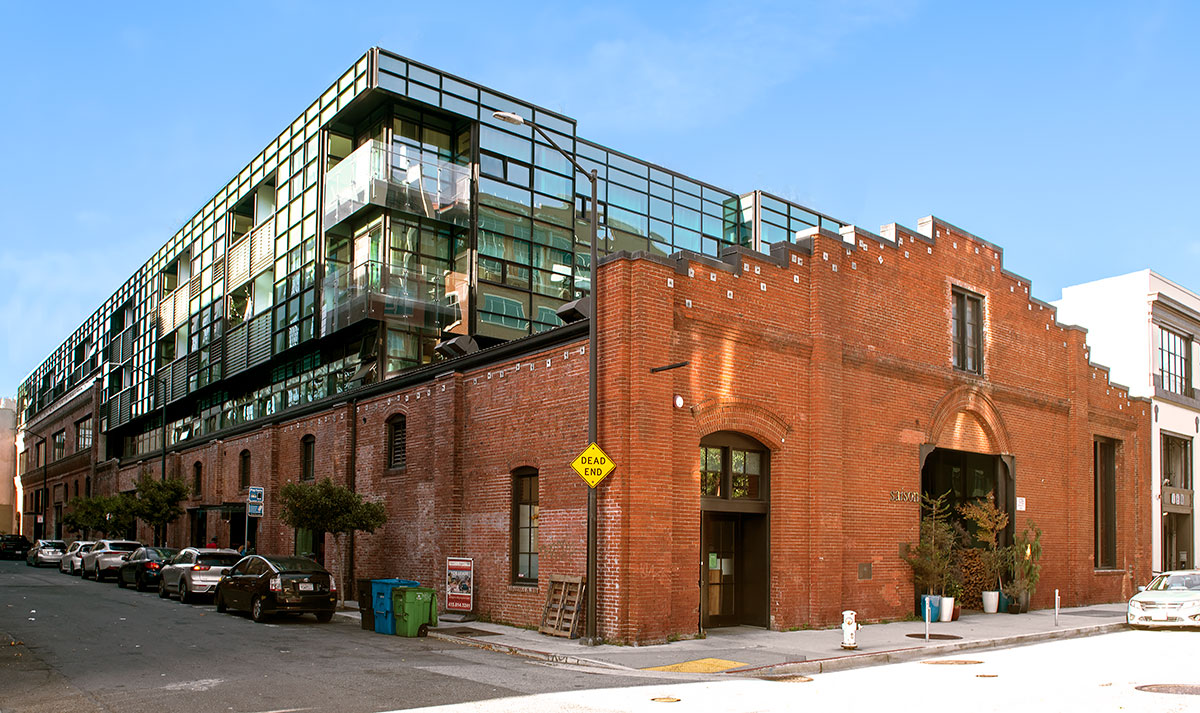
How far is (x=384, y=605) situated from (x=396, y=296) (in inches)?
669

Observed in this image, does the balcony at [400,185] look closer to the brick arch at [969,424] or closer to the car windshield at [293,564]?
the car windshield at [293,564]

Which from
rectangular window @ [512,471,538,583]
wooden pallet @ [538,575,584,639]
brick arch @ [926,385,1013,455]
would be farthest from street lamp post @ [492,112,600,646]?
brick arch @ [926,385,1013,455]

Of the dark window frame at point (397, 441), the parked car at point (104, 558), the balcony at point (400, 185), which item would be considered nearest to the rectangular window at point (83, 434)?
the parked car at point (104, 558)

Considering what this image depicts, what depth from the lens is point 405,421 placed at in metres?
26.7

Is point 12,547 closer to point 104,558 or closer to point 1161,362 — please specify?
point 104,558

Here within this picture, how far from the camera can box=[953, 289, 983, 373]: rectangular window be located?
2648cm

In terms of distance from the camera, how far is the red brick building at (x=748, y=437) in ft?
62.1

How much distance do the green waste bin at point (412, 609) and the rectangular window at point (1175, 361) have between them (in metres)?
28.0

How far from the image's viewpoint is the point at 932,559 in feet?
77.0

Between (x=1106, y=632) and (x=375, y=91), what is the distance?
27.7 meters

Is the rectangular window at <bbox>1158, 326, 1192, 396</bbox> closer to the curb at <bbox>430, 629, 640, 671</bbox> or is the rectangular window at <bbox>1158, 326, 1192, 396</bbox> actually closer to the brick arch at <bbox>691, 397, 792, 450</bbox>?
the brick arch at <bbox>691, 397, 792, 450</bbox>

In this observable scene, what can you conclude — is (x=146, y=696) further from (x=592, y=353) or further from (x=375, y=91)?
(x=375, y=91)

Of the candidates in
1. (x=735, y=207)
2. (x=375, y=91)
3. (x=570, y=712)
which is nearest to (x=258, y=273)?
(x=375, y=91)

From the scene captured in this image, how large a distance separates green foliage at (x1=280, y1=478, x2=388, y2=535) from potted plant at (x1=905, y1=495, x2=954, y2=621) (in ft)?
42.3
